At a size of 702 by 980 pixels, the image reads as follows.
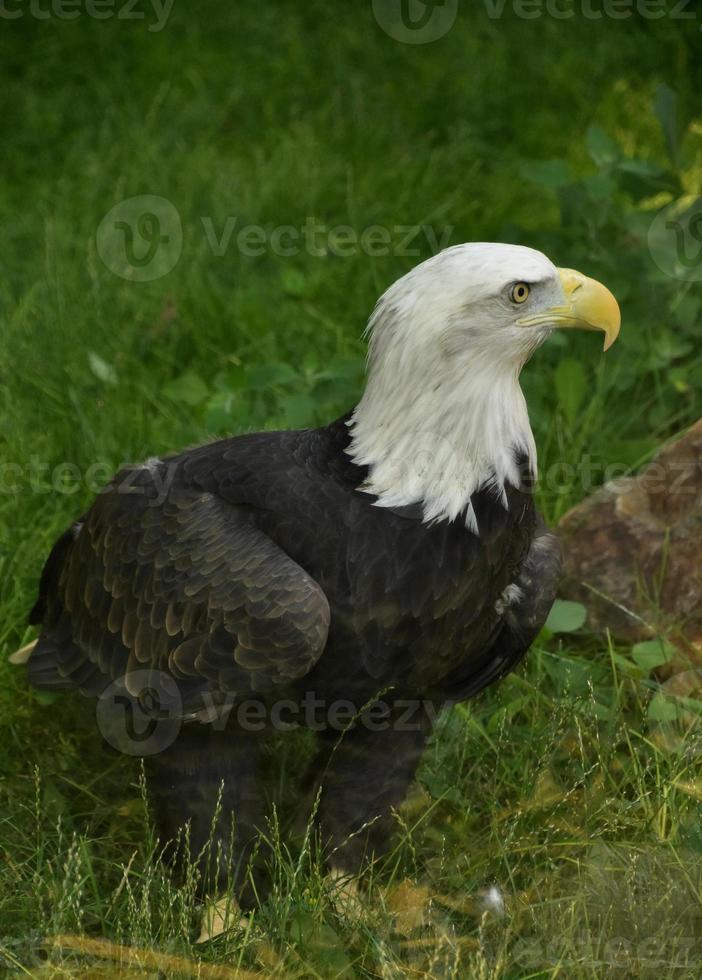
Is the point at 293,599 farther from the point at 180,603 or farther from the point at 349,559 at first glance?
the point at 180,603

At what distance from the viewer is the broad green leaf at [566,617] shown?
4.24 m

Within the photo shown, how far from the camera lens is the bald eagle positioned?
10.6 ft

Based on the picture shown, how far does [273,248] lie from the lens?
20.4 feet

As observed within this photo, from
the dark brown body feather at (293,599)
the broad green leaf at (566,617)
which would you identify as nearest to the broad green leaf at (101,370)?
the dark brown body feather at (293,599)

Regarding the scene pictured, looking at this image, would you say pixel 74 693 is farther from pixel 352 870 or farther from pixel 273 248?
pixel 273 248

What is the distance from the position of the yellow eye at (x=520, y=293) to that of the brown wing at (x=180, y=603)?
0.79 m

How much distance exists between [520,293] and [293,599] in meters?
0.87

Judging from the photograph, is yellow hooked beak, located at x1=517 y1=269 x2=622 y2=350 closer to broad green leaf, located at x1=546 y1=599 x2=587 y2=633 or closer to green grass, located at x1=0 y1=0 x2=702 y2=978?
green grass, located at x1=0 y1=0 x2=702 y2=978

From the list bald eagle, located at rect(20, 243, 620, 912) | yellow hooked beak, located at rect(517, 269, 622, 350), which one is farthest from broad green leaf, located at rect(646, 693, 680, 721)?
yellow hooked beak, located at rect(517, 269, 622, 350)

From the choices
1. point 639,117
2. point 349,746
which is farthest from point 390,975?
point 639,117

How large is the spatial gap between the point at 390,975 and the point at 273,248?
12.8ft

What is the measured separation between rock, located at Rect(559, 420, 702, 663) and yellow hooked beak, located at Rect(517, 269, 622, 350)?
3.75ft

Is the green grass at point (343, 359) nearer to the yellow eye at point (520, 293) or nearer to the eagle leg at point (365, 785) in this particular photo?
the eagle leg at point (365, 785)

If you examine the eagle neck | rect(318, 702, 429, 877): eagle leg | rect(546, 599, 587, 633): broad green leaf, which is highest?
the eagle neck
